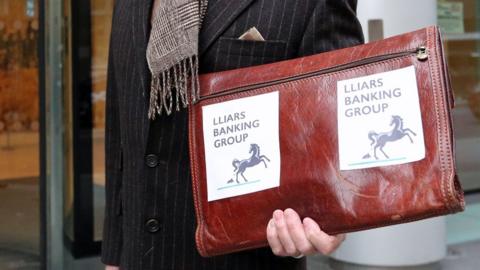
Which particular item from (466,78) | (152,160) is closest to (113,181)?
(152,160)

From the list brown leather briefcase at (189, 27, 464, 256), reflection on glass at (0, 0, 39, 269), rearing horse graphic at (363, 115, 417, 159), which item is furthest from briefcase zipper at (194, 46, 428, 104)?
reflection on glass at (0, 0, 39, 269)

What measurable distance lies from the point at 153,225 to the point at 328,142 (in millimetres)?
481

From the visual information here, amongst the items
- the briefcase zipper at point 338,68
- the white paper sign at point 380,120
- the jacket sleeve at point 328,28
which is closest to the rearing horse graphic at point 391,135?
the white paper sign at point 380,120

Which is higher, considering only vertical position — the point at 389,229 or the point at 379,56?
the point at 379,56

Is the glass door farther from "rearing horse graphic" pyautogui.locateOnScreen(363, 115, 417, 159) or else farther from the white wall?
"rearing horse graphic" pyautogui.locateOnScreen(363, 115, 417, 159)

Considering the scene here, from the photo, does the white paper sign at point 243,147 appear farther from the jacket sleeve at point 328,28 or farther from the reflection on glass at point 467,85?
the reflection on glass at point 467,85

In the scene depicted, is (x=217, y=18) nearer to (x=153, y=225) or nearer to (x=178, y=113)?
(x=178, y=113)

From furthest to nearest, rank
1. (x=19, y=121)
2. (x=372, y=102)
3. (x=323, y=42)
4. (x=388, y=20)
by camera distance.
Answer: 1. (x=19, y=121)
2. (x=388, y=20)
3. (x=323, y=42)
4. (x=372, y=102)

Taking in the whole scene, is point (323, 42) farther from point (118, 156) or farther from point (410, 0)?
point (410, 0)

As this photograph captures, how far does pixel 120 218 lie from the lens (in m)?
1.59

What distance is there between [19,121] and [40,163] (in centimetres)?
36

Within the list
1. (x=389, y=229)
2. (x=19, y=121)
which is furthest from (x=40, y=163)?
(x=389, y=229)

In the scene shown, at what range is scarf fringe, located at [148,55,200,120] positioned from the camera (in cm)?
125

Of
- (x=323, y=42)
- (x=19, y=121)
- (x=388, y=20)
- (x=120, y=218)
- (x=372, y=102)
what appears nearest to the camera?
(x=372, y=102)
